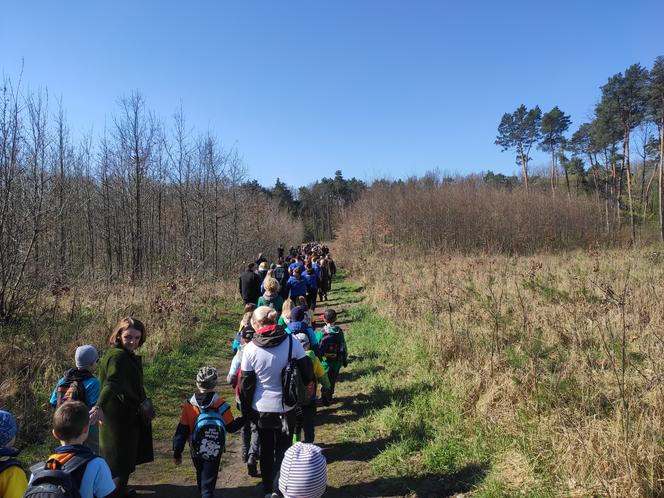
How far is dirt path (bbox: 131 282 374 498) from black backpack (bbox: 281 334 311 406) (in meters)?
1.22

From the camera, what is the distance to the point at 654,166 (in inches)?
1802

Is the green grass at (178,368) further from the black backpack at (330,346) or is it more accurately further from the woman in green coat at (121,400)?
the black backpack at (330,346)

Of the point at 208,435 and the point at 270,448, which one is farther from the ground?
the point at 208,435

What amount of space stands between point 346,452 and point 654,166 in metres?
54.9

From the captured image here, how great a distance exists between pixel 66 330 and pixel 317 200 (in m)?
72.6

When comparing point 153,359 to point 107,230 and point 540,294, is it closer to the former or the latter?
point 540,294

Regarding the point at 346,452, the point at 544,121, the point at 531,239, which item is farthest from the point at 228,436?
the point at 544,121

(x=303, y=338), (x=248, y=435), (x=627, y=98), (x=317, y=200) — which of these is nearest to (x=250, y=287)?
(x=303, y=338)

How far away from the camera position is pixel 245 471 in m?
4.57

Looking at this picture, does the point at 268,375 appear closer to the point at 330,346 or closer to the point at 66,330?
the point at 330,346

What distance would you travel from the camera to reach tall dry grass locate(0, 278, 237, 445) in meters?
5.50

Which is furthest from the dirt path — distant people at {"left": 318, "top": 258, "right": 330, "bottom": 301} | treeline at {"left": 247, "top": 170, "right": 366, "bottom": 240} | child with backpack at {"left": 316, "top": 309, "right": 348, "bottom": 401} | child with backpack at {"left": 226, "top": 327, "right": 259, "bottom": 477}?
treeline at {"left": 247, "top": 170, "right": 366, "bottom": 240}

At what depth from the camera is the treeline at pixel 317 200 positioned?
75.5 m

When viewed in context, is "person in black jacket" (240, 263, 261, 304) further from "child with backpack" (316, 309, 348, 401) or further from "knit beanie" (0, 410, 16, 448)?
"knit beanie" (0, 410, 16, 448)
